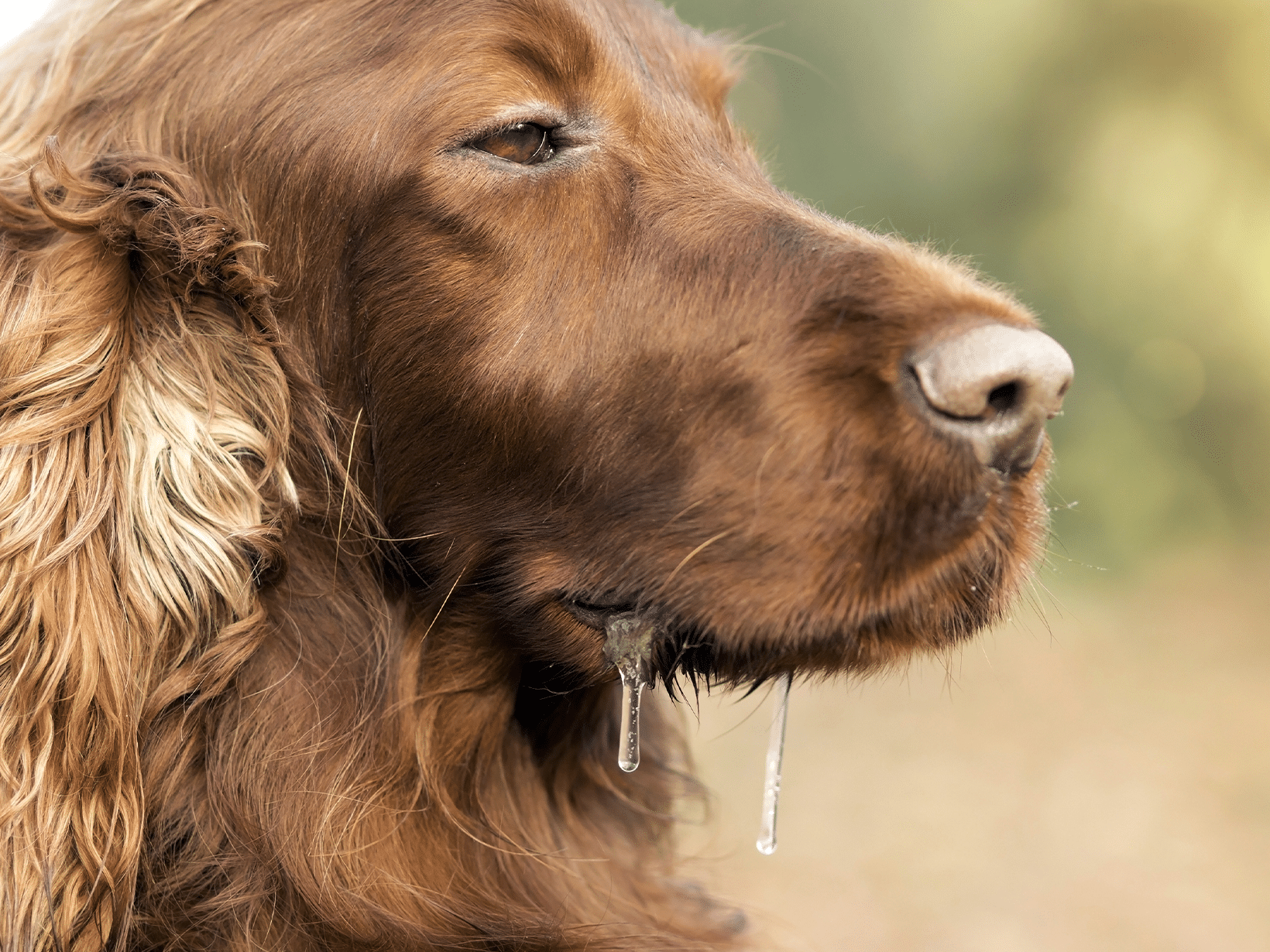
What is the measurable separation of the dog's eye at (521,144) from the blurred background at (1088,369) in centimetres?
416

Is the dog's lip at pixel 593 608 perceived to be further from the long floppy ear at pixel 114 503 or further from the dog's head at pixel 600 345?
the long floppy ear at pixel 114 503

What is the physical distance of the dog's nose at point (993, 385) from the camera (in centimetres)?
165

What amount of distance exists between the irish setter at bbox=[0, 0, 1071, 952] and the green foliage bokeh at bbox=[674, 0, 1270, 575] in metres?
5.69

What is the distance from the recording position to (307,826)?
1.94 metres

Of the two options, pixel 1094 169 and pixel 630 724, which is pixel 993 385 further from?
pixel 1094 169

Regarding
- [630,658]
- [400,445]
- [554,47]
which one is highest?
[554,47]

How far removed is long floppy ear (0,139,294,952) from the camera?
1738 millimetres

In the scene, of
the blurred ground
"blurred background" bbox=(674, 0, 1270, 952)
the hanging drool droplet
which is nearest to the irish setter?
the hanging drool droplet

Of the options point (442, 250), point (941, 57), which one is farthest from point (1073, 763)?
point (442, 250)

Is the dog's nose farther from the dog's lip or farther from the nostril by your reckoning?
the dog's lip

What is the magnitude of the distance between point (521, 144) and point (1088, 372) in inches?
274

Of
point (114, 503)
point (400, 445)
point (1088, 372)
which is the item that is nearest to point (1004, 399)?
point (400, 445)

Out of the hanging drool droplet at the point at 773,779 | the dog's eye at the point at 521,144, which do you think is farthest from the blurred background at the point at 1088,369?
the dog's eye at the point at 521,144

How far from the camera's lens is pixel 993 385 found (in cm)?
165
